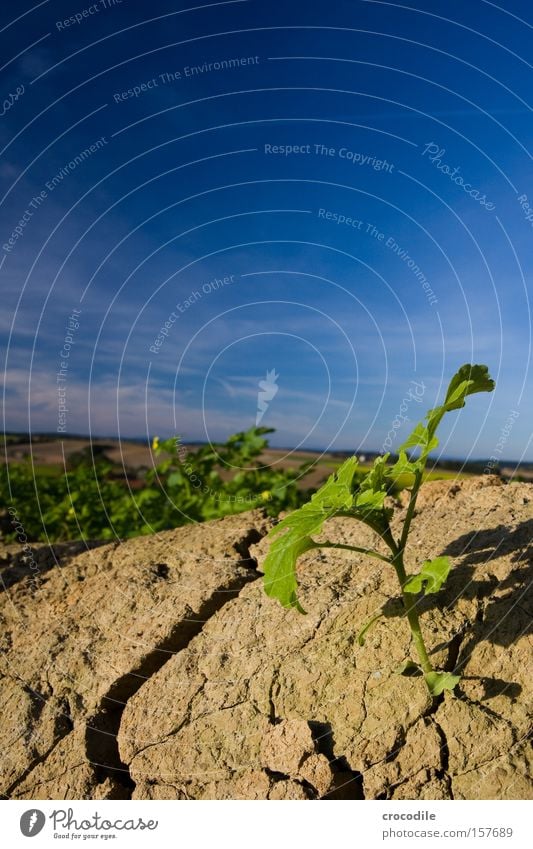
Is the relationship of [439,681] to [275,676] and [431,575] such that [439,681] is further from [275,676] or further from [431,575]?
[275,676]

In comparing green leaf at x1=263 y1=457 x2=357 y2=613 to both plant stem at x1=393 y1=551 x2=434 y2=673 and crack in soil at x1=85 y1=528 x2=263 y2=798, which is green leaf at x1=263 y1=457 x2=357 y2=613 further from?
crack in soil at x1=85 y1=528 x2=263 y2=798

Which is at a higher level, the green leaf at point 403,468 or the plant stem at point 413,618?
the green leaf at point 403,468

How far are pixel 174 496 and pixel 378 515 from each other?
180 inches

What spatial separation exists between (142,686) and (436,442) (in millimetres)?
2219

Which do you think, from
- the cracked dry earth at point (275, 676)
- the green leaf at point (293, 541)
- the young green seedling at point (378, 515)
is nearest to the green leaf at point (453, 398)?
the young green seedling at point (378, 515)

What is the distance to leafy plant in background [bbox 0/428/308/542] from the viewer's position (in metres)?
6.91

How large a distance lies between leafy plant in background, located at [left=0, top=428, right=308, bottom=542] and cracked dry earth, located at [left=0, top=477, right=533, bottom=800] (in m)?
1.62

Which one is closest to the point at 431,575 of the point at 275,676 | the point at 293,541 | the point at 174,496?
the point at 293,541

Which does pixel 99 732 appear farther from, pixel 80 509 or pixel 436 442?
pixel 80 509

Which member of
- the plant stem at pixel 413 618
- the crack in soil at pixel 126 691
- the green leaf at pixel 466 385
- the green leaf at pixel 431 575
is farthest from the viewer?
the crack in soil at pixel 126 691

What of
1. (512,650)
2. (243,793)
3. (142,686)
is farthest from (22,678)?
(512,650)

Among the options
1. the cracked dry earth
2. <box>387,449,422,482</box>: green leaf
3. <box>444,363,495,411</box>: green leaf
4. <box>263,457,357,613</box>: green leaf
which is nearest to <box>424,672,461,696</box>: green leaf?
the cracked dry earth

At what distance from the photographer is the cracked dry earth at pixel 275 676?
336 centimetres

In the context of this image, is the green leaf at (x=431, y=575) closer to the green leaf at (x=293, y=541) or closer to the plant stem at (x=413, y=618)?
the plant stem at (x=413, y=618)
